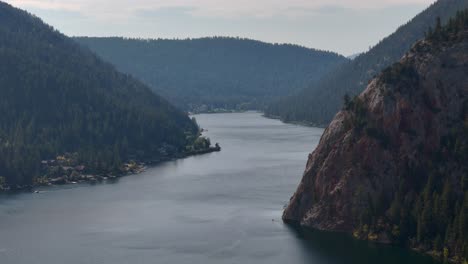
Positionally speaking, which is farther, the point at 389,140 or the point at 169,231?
the point at 169,231

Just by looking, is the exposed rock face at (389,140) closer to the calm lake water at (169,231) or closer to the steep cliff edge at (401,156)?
the steep cliff edge at (401,156)

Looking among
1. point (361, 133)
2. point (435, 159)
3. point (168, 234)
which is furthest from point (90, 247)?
point (435, 159)

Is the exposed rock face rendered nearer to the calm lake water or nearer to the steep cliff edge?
the steep cliff edge

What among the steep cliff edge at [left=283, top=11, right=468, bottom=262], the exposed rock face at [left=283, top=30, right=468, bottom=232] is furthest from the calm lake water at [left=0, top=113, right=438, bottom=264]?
the exposed rock face at [left=283, top=30, right=468, bottom=232]

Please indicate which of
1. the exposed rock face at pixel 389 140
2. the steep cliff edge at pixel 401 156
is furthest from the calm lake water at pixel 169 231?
the exposed rock face at pixel 389 140

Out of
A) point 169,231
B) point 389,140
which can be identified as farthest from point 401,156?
point 169,231

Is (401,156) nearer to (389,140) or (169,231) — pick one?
(389,140)
